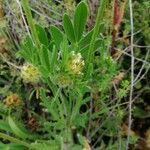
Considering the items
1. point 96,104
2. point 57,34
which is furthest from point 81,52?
point 96,104

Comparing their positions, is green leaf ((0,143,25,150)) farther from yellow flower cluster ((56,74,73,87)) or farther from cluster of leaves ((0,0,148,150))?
yellow flower cluster ((56,74,73,87))

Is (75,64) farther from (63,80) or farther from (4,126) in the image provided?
(4,126)

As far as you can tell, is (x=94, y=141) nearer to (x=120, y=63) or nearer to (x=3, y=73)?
(x=120, y=63)

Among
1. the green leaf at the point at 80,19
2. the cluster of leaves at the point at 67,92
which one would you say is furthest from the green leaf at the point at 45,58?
the green leaf at the point at 80,19

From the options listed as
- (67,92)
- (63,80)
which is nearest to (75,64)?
(63,80)

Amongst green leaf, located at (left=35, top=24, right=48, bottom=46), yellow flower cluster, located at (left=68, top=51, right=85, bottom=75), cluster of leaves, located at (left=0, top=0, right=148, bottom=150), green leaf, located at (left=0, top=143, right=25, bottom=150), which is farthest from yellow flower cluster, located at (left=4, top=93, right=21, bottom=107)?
yellow flower cluster, located at (left=68, top=51, right=85, bottom=75)

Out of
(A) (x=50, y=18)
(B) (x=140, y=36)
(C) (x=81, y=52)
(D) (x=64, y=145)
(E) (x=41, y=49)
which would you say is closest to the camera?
(E) (x=41, y=49)

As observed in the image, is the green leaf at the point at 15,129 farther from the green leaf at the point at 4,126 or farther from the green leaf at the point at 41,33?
the green leaf at the point at 41,33
